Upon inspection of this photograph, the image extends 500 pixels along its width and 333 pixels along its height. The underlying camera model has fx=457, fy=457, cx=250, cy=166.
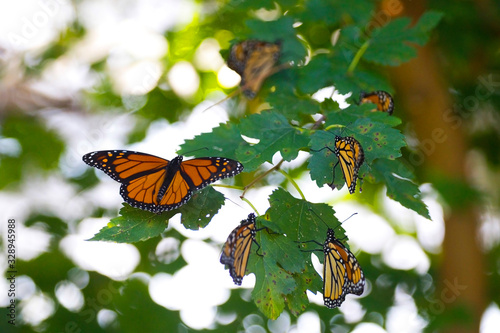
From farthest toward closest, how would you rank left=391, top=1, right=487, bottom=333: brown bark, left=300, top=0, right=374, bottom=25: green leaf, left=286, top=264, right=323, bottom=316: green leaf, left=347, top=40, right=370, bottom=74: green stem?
left=391, top=1, right=487, bottom=333: brown bark
left=300, top=0, right=374, bottom=25: green leaf
left=347, top=40, right=370, bottom=74: green stem
left=286, top=264, right=323, bottom=316: green leaf

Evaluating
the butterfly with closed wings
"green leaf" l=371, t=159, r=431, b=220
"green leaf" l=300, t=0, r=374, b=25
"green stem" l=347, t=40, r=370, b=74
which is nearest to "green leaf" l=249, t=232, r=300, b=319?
the butterfly with closed wings

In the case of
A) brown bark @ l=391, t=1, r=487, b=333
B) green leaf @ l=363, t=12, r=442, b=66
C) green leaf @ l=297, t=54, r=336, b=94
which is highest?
green leaf @ l=363, t=12, r=442, b=66

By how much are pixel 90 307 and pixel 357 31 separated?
2.18 m

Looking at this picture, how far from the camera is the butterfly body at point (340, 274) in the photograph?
5.30ft

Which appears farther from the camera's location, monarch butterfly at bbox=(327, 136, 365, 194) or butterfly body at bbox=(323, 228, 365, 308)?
butterfly body at bbox=(323, 228, 365, 308)

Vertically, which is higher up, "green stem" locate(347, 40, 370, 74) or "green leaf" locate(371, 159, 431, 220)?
"green stem" locate(347, 40, 370, 74)

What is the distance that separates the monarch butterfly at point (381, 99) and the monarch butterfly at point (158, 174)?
79 cm

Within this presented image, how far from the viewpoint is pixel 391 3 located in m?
2.89

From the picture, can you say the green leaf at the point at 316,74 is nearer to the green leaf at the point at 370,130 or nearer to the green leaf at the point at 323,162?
the green leaf at the point at 370,130

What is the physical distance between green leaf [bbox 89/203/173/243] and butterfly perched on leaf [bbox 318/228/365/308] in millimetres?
601

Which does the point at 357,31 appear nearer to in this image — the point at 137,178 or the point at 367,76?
the point at 367,76

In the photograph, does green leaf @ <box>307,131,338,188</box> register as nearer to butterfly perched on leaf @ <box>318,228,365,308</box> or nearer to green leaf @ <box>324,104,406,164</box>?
green leaf @ <box>324,104,406,164</box>

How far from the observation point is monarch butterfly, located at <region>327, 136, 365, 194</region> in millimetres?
1353

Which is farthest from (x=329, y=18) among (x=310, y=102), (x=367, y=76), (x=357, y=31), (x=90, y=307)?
(x=90, y=307)
